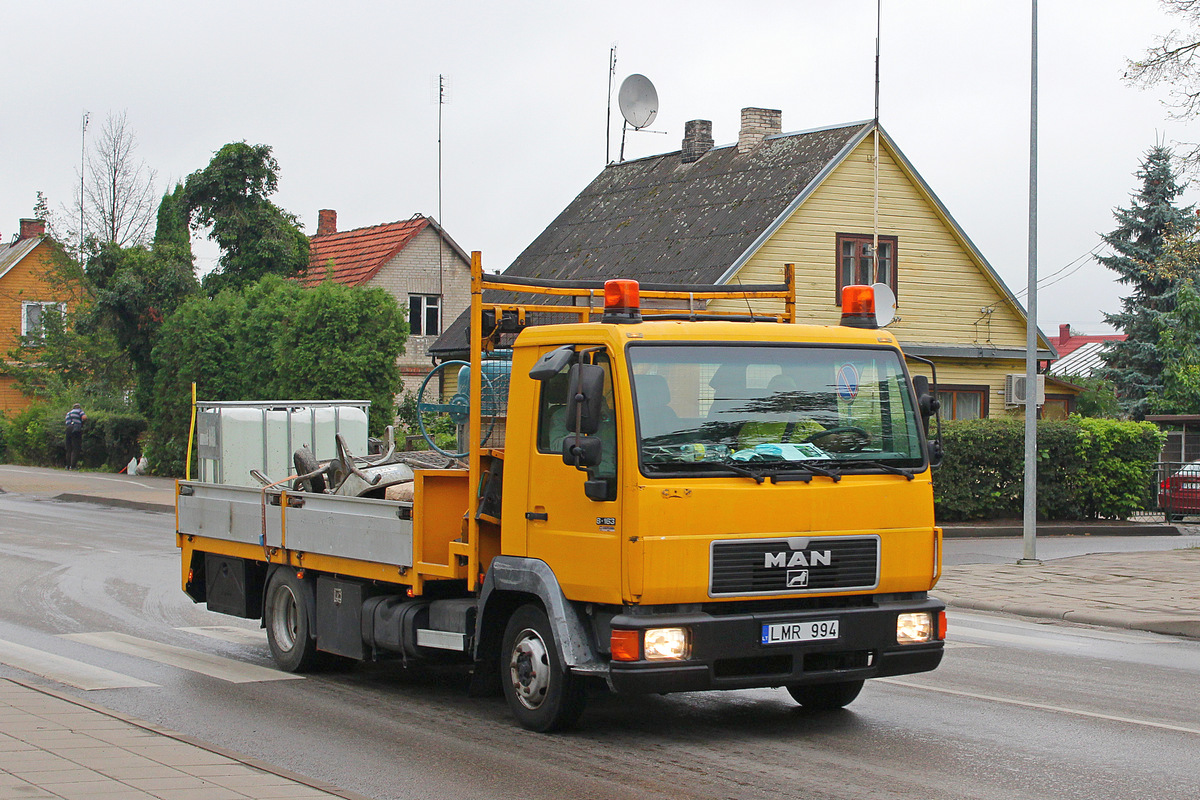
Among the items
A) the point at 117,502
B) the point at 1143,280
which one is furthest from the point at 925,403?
the point at 1143,280

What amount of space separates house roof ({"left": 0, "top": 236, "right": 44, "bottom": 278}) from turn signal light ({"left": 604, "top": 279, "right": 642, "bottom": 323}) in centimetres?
5971

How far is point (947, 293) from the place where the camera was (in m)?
32.8

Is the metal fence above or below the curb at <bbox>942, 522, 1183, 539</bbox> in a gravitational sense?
above

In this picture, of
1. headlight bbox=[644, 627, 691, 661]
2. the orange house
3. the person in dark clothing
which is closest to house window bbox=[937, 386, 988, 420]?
the person in dark clothing

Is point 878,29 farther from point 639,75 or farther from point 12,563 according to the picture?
point 12,563

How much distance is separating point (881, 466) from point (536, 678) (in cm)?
223

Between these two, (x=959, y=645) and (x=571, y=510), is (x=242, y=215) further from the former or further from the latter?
(x=571, y=510)

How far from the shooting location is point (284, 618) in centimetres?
1052

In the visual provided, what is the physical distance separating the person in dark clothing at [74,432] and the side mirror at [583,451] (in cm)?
3555

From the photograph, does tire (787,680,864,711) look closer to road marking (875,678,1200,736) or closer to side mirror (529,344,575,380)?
road marking (875,678,1200,736)

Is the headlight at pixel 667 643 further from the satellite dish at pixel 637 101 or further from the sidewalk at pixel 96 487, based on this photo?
the satellite dish at pixel 637 101

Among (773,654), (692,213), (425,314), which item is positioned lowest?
(773,654)

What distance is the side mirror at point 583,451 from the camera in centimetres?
734

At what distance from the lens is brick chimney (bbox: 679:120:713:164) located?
35.5 m
